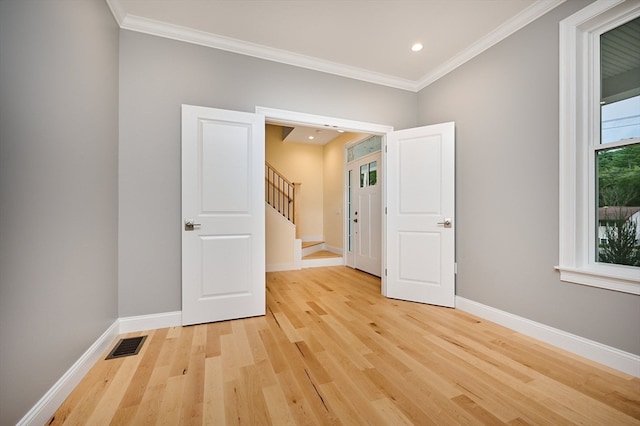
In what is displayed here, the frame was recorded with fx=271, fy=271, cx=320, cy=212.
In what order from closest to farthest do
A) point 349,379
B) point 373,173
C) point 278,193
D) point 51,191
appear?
1. point 51,191
2. point 349,379
3. point 373,173
4. point 278,193

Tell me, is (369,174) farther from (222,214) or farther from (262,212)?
(222,214)

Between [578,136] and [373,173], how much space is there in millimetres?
2882

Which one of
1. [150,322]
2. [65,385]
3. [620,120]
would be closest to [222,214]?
[150,322]

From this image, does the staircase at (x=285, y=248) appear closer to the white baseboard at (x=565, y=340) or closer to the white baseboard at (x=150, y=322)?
the white baseboard at (x=150, y=322)

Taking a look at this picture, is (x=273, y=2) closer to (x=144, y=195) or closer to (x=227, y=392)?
(x=144, y=195)

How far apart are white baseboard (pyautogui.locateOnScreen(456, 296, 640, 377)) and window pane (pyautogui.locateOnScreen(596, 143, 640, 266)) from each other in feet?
2.04

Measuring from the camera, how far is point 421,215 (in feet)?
10.5

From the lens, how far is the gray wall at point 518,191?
2.06 meters

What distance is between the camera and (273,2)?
2256mm

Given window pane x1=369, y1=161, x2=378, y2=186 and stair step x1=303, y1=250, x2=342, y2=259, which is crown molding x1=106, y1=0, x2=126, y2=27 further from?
stair step x1=303, y1=250, x2=342, y2=259

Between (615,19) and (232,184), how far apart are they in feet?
10.8

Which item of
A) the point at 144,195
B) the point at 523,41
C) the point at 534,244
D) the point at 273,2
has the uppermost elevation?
the point at 273,2

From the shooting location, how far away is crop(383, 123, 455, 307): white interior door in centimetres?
304

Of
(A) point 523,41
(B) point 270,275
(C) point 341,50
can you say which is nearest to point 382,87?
(C) point 341,50
